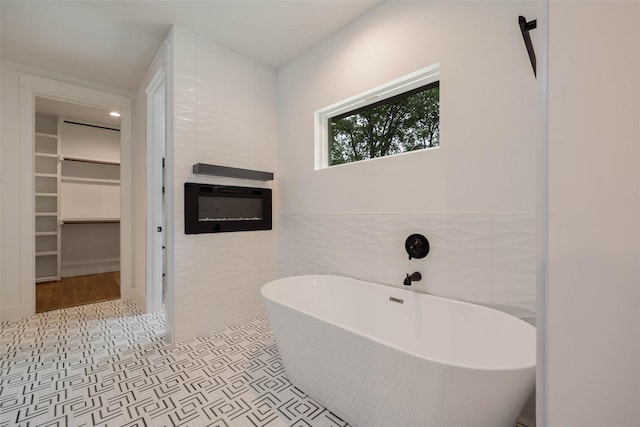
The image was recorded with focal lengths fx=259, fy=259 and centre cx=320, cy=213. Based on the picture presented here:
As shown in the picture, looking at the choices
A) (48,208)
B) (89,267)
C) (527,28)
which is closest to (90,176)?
(48,208)

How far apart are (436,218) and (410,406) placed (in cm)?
104

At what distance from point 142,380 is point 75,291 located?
9.35ft

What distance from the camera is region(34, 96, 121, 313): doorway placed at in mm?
3746

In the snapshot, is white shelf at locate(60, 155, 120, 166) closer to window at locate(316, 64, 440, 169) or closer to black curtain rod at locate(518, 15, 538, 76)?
window at locate(316, 64, 440, 169)

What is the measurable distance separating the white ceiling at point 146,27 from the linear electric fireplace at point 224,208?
1.31 m

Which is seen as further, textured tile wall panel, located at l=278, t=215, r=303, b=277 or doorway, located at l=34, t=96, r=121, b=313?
doorway, located at l=34, t=96, r=121, b=313

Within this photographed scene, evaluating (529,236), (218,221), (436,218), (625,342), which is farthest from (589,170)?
(218,221)

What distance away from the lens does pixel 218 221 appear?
2.35 meters

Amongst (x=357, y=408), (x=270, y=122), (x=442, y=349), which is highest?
(x=270, y=122)

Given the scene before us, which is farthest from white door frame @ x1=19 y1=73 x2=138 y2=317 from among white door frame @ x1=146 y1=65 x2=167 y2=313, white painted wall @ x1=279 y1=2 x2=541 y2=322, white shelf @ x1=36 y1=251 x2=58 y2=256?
white painted wall @ x1=279 y1=2 x2=541 y2=322

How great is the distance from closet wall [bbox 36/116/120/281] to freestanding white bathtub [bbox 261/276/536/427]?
4267mm

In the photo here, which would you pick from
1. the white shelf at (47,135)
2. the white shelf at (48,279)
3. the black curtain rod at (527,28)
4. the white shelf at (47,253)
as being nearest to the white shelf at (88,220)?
the white shelf at (47,253)

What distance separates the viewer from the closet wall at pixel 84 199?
393cm

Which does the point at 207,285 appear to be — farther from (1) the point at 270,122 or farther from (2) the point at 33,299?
(2) the point at 33,299
